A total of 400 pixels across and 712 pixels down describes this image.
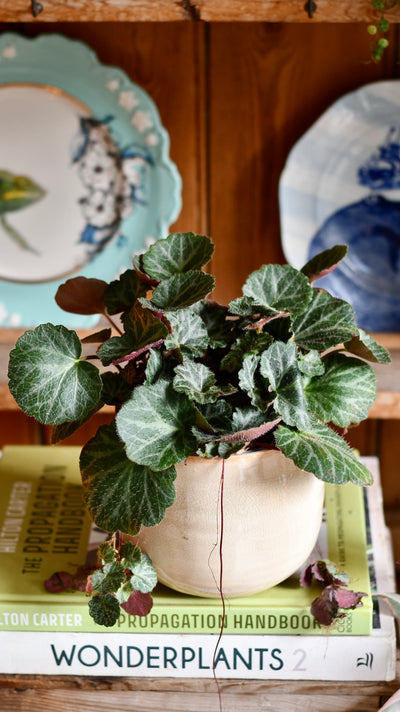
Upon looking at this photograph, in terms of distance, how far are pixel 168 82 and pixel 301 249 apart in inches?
10.8

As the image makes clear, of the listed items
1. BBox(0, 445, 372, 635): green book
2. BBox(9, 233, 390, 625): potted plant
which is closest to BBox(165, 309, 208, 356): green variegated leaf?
BBox(9, 233, 390, 625): potted plant

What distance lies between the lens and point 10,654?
681 millimetres

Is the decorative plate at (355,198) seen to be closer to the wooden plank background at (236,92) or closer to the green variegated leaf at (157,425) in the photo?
the wooden plank background at (236,92)

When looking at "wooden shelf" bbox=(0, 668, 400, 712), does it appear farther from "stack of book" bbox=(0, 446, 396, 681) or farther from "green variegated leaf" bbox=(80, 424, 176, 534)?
"green variegated leaf" bbox=(80, 424, 176, 534)

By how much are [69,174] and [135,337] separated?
19.6 inches

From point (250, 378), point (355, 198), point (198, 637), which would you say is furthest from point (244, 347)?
point (355, 198)

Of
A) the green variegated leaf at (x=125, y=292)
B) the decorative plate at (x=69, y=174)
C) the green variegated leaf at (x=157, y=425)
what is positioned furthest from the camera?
the decorative plate at (x=69, y=174)

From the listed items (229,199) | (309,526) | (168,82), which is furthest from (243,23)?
(309,526)

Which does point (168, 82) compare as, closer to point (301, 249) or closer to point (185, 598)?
point (301, 249)

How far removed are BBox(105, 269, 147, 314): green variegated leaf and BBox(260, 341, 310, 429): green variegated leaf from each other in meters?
0.13

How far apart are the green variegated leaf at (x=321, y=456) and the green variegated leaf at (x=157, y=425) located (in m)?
0.07

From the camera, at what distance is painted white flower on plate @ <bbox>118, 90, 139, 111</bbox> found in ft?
3.24

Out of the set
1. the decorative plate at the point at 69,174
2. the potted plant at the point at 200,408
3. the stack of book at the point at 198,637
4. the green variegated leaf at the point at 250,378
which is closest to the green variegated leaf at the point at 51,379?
the potted plant at the point at 200,408

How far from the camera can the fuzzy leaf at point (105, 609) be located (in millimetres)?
614
